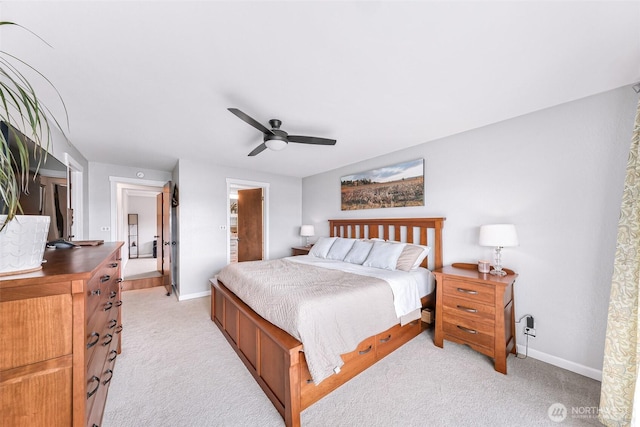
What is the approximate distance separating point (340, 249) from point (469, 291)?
1753mm

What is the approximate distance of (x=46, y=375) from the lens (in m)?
0.98

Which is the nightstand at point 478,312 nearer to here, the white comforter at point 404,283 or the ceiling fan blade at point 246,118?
Result: the white comforter at point 404,283

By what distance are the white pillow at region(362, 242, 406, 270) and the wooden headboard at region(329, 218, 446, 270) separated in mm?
393

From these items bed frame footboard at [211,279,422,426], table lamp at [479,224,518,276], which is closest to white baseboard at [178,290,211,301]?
bed frame footboard at [211,279,422,426]

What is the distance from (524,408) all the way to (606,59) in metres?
2.46

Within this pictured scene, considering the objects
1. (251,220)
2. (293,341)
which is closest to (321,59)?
(293,341)

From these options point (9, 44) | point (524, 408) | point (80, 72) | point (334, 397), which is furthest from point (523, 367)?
point (9, 44)

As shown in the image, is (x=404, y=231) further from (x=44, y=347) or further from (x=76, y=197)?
(x=76, y=197)

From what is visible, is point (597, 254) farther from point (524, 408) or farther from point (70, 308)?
point (70, 308)

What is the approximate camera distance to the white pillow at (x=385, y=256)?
2928mm

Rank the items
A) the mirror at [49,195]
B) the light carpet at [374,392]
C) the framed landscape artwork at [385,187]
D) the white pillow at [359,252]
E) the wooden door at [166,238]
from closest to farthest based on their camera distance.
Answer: the mirror at [49,195], the light carpet at [374,392], the white pillow at [359,252], the framed landscape artwork at [385,187], the wooden door at [166,238]

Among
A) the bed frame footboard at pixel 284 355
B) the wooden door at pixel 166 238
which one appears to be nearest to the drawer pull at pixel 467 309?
the bed frame footboard at pixel 284 355

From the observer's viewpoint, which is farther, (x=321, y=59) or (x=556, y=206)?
(x=556, y=206)

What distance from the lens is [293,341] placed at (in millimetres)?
1661
